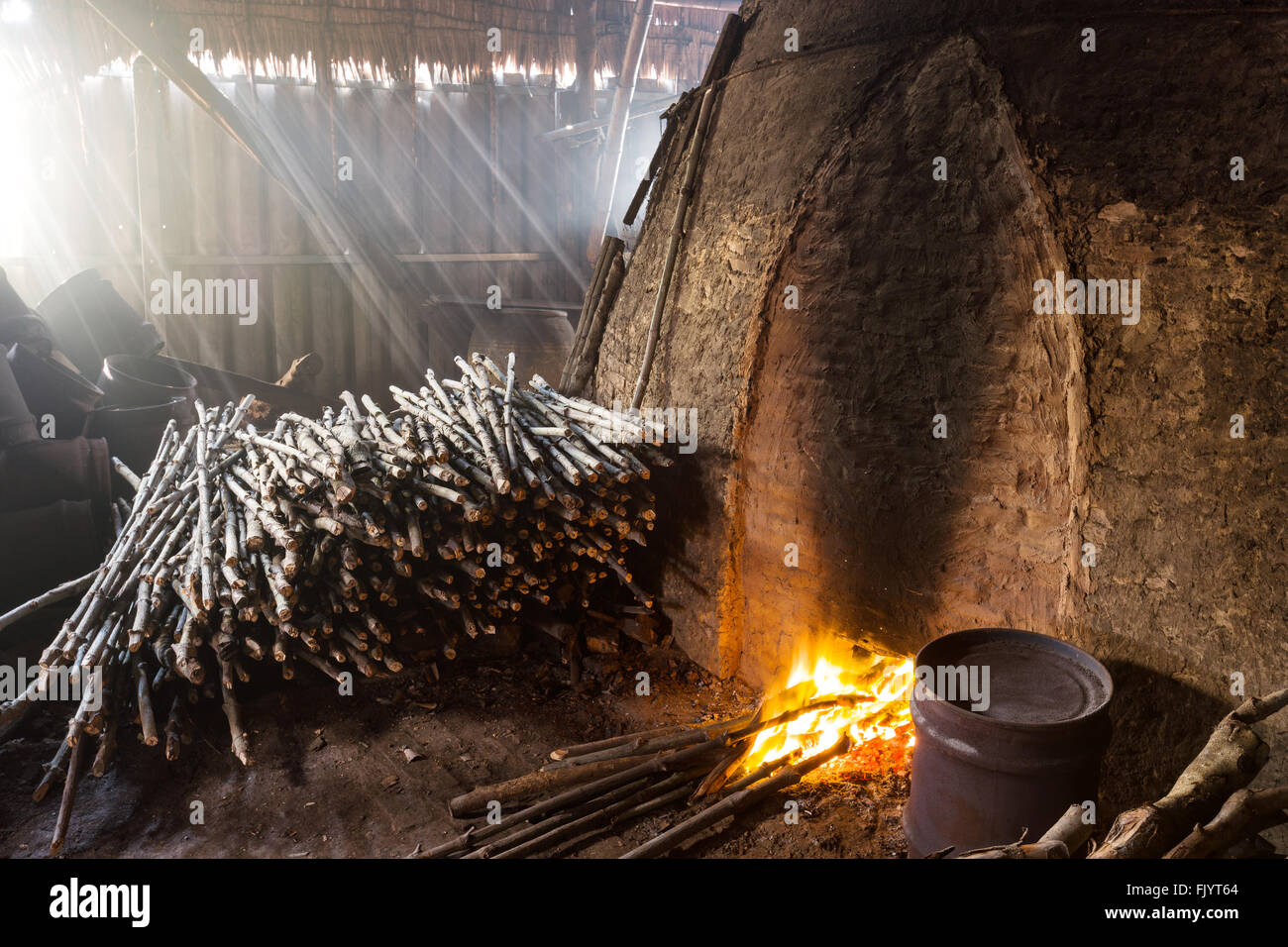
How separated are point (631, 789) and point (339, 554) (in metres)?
2.13

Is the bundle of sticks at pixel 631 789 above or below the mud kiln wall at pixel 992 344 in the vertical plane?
below

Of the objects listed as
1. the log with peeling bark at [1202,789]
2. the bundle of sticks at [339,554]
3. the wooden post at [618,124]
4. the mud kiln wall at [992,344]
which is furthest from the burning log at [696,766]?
the wooden post at [618,124]

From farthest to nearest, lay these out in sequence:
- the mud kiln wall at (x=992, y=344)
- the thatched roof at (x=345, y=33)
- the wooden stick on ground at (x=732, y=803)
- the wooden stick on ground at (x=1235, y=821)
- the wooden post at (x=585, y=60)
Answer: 1. the wooden post at (x=585, y=60)
2. the thatched roof at (x=345, y=33)
3. the wooden stick on ground at (x=732, y=803)
4. the mud kiln wall at (x=992, y=344)
5. the wooden stick on ground at (x=1235, y=821)

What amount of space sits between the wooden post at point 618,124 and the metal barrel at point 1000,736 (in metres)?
9.93

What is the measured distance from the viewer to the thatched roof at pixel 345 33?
10.4 meters

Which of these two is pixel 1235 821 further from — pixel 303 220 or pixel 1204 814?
pixel 303 220

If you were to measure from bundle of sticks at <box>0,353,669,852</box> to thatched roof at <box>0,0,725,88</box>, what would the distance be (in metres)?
7.74

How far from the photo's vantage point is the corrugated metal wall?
10.8m

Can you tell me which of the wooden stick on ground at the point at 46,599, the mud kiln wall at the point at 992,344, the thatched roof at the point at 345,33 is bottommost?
the wooden stick on ground at the point at 46,599

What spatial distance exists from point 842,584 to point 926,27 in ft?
9.95

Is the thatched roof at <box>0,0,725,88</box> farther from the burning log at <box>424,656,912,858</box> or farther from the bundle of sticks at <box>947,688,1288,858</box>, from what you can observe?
the bundle of sticks at <box>947,688,1288,858</box>

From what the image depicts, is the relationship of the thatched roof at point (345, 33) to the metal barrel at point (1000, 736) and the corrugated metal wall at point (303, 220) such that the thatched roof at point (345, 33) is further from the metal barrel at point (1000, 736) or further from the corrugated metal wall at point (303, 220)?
the metal barrel at point (1000, 736)

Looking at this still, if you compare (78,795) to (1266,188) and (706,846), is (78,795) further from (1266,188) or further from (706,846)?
(1266,188)

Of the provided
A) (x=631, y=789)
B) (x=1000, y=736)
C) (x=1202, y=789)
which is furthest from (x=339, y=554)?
(x=1202, y=789)
